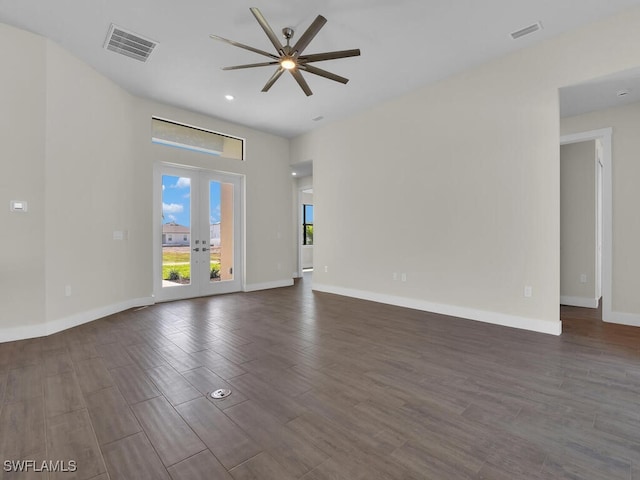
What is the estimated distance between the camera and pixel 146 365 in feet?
8.99

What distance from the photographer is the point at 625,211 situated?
3969mm

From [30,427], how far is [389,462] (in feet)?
7.15

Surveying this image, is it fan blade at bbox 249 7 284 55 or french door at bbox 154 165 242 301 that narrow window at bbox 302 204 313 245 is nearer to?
french door at bbox 154 165 242 301

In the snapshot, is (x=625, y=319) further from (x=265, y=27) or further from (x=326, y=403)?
(x=265, y=27)

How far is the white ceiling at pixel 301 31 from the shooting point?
301 cm

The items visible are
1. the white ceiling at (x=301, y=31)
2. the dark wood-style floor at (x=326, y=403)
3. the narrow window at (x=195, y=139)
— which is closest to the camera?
the dark wood-style floor at (x=326, y=403)

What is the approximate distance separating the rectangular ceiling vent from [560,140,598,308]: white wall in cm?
252

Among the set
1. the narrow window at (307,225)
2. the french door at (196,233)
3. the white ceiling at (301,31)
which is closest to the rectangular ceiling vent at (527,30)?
the white ceiling at (301,31)

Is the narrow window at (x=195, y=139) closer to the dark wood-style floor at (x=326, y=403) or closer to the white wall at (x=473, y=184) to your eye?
the white wall at (x=473, y=184)

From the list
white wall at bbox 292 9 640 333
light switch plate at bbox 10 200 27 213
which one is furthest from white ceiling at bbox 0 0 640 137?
light switch plate at bbox 10 200 27 213

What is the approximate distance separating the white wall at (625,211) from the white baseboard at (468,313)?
4.11 feet

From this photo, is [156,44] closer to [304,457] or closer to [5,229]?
[5,229]

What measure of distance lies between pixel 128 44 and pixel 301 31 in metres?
2.13

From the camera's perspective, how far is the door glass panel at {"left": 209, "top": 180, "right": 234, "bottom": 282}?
20.0 feet
